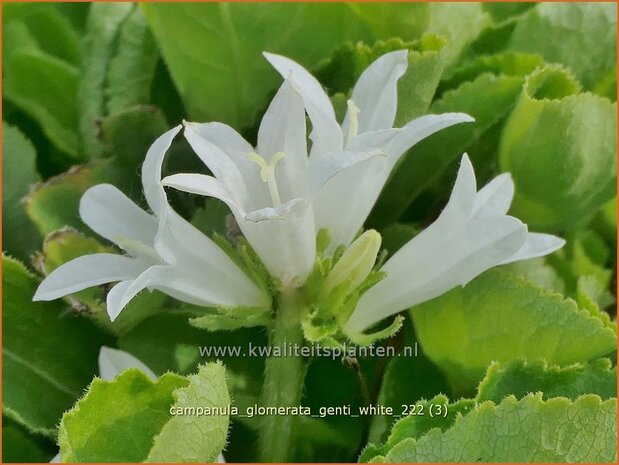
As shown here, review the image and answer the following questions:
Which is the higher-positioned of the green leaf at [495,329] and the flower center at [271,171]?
the flower center at [271,171]

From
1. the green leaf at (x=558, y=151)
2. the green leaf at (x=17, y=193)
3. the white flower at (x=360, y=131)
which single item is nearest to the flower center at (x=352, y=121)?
the white flower at (x=360, y=131)

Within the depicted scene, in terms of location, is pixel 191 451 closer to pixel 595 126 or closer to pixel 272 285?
pixel 272 285

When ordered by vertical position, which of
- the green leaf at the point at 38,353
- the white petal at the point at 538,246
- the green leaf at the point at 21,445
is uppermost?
the white petal at the point at 538,246

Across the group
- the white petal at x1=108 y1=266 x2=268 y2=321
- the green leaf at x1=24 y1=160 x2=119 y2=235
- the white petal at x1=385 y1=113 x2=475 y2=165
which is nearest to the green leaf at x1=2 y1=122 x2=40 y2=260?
the green leaf at x1=24 y1=160 x2=119 y2=235

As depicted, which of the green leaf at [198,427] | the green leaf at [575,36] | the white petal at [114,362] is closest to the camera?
the green leaf at [198,427]

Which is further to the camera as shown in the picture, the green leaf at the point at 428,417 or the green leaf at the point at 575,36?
the green leaf at the point at 575,36

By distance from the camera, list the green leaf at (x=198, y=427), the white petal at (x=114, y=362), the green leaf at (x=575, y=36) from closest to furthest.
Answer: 1. the green leaf at (x=198, y=427)
2. the white petal at (x=114, y=362)
3. the green leaf at (x=575, y=36)

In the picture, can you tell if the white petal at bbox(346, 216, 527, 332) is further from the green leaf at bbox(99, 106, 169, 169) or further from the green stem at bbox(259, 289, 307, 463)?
the green leaf at bbox(99, 106, 169, 169)

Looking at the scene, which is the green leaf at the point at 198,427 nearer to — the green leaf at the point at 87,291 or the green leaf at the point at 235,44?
the green leaf at the point at 87,291
